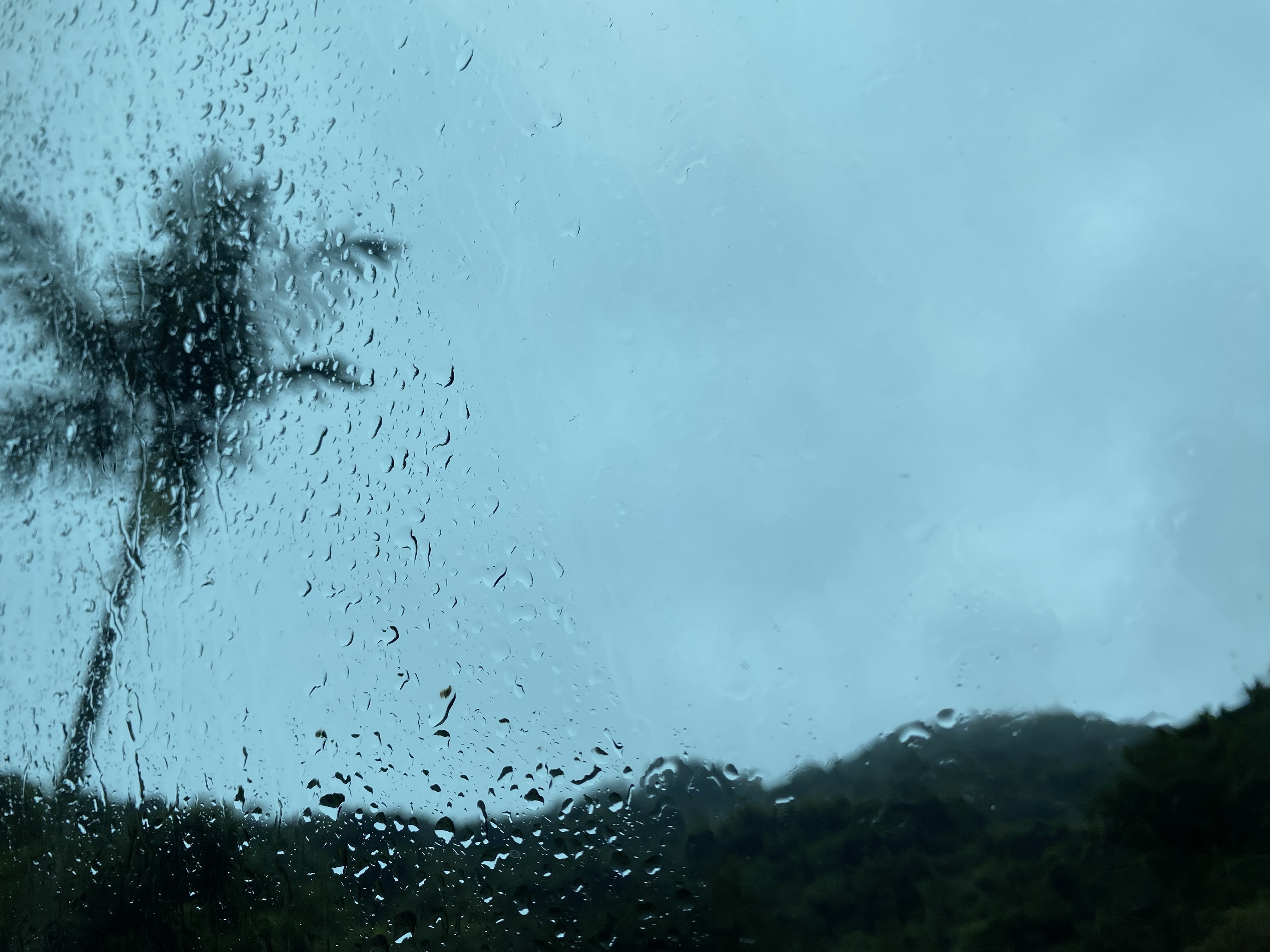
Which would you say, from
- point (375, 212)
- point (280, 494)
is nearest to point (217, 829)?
point (280, 494)

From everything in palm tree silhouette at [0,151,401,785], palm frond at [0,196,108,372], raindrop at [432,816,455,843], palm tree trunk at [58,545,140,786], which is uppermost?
palm frond at [0,196,108,372]

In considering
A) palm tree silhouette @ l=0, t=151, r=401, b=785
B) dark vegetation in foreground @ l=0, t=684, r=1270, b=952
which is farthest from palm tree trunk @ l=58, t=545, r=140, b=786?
dark vegetation in foreground @ l=0, t=684, r=1270, b=952

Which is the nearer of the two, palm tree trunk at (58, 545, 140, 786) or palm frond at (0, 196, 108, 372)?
palm tree trunk at (58, 545, 140, 786)

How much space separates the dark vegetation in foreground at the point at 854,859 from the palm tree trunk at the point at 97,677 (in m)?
0.56

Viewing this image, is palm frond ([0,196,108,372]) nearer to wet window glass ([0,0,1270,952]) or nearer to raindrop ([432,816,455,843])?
wet window glass ([0,0,1270,952])

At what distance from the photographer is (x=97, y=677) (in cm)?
186

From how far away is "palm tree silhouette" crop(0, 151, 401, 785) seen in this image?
172cm

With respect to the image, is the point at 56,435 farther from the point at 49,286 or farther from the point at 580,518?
the point at 580,518

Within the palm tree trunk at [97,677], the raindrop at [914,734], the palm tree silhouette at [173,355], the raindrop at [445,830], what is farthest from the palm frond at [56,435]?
the raindrop at [914,734]

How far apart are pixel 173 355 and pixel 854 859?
71.7 inches

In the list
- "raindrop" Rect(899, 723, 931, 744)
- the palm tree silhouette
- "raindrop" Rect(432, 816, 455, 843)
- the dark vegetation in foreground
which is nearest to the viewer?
the dark vegetation in foreground

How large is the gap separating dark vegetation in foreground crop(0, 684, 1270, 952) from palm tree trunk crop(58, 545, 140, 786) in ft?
1.85

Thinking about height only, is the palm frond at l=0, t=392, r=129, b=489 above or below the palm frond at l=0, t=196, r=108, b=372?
below

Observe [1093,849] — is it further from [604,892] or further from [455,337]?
[455,337]
